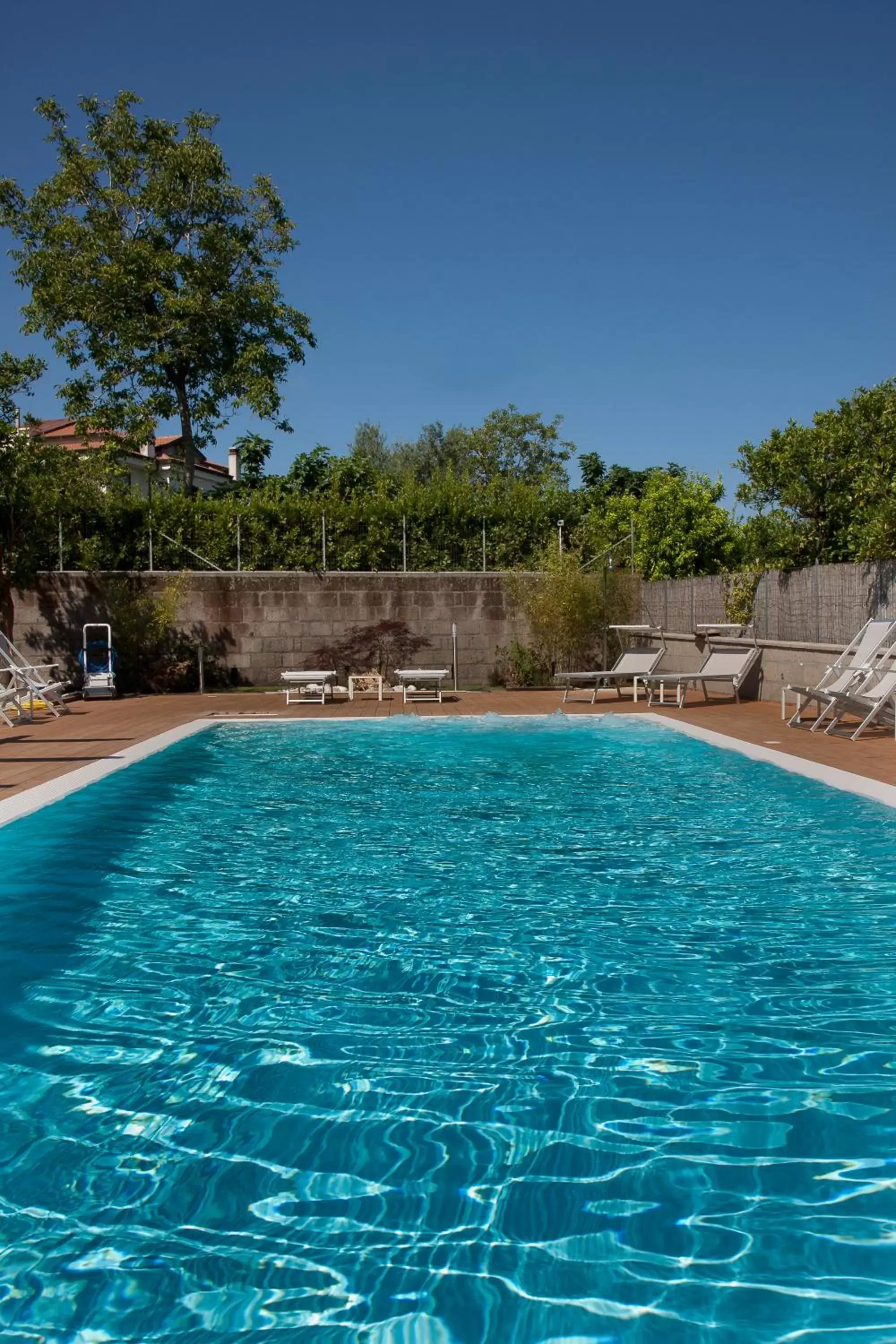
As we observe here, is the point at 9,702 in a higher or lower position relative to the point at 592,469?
lower

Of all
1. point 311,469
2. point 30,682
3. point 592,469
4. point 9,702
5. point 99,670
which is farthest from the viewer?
point 592,469

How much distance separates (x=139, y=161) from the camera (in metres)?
20.9

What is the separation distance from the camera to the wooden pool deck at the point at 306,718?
8.77m

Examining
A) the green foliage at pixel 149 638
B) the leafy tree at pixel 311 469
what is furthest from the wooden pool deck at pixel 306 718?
the leafy tree at pixel 311 469

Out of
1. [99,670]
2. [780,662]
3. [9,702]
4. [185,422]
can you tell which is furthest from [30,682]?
[185,422]

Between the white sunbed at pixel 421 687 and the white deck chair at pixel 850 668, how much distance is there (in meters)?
5.06

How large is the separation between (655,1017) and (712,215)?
16947mm

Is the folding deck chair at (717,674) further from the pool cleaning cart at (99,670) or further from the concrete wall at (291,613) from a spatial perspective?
the pool cleaning cart at (99,670)

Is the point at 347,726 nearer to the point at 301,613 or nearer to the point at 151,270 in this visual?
the point at 301,613

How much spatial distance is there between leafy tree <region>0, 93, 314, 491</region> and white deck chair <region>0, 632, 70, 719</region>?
7.79 m

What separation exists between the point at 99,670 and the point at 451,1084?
44.1ft

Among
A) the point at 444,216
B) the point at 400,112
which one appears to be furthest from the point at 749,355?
the point at 400,112

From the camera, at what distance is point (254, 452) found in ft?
111

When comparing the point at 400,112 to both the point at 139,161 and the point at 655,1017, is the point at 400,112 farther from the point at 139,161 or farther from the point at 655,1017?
the point at 655,1017
